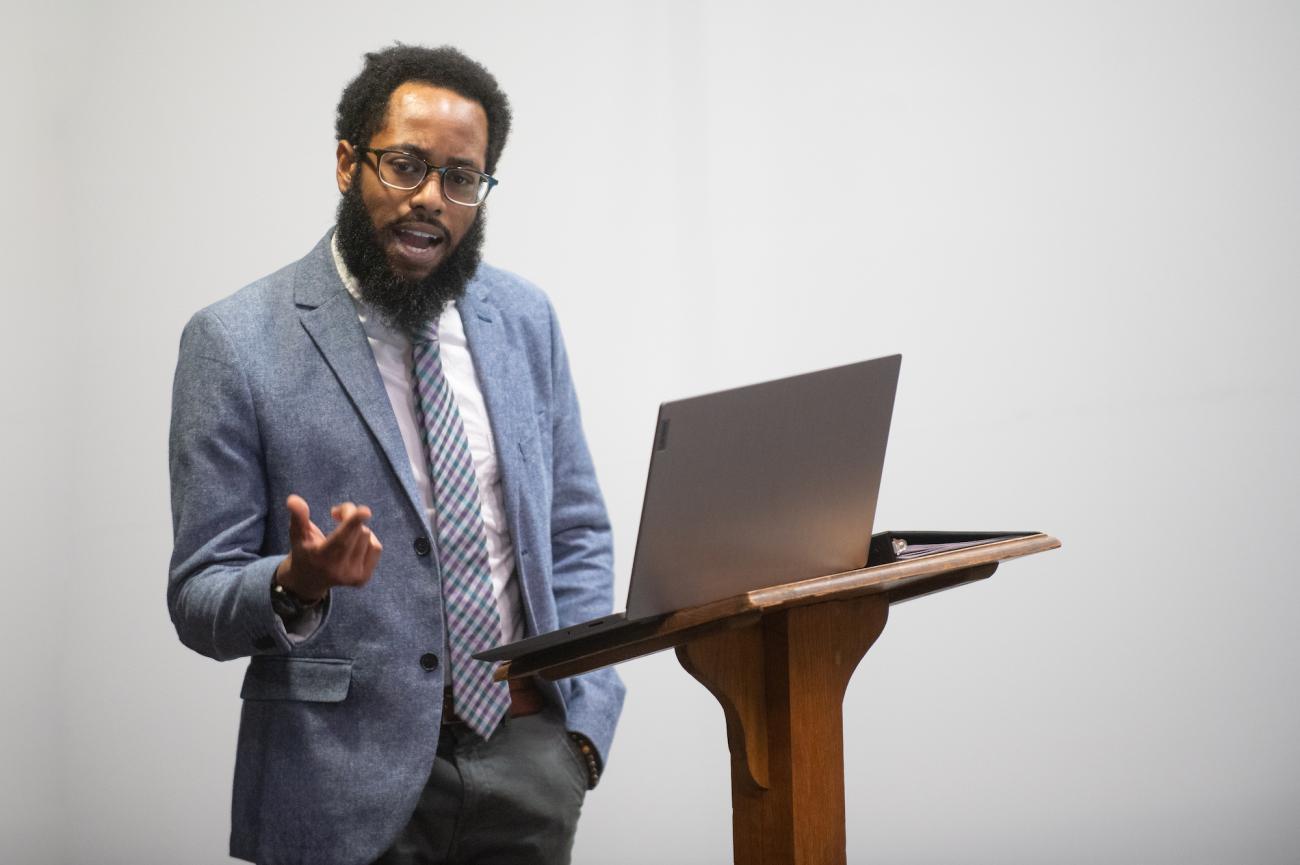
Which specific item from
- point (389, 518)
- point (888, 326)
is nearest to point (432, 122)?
point (389, 518)

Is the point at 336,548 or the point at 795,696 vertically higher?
the point at 336,548

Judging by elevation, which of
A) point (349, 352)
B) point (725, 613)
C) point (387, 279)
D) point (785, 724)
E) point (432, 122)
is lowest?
point (785, 724)

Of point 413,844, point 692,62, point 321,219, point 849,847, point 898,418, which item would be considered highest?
point 692,62

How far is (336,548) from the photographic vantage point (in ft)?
4.30

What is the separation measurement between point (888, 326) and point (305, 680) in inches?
75.7

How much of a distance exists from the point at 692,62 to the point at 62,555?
1.89 meters

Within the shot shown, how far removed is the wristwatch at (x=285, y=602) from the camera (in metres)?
1.48

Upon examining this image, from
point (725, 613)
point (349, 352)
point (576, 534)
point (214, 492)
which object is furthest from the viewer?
point (576, 534)

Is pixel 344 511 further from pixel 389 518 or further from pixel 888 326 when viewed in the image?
pixel 888 326

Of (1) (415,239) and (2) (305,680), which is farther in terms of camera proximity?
(1) (415,239)

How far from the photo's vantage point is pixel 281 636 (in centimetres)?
150

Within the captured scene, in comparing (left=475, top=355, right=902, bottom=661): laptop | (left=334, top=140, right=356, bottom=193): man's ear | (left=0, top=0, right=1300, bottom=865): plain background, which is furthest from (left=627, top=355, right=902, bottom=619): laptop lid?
(left=0, top=0, right=1300, bottom=865): plain background

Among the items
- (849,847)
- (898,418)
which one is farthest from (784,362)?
(849,847)

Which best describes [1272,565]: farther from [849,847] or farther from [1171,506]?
[849,847]
